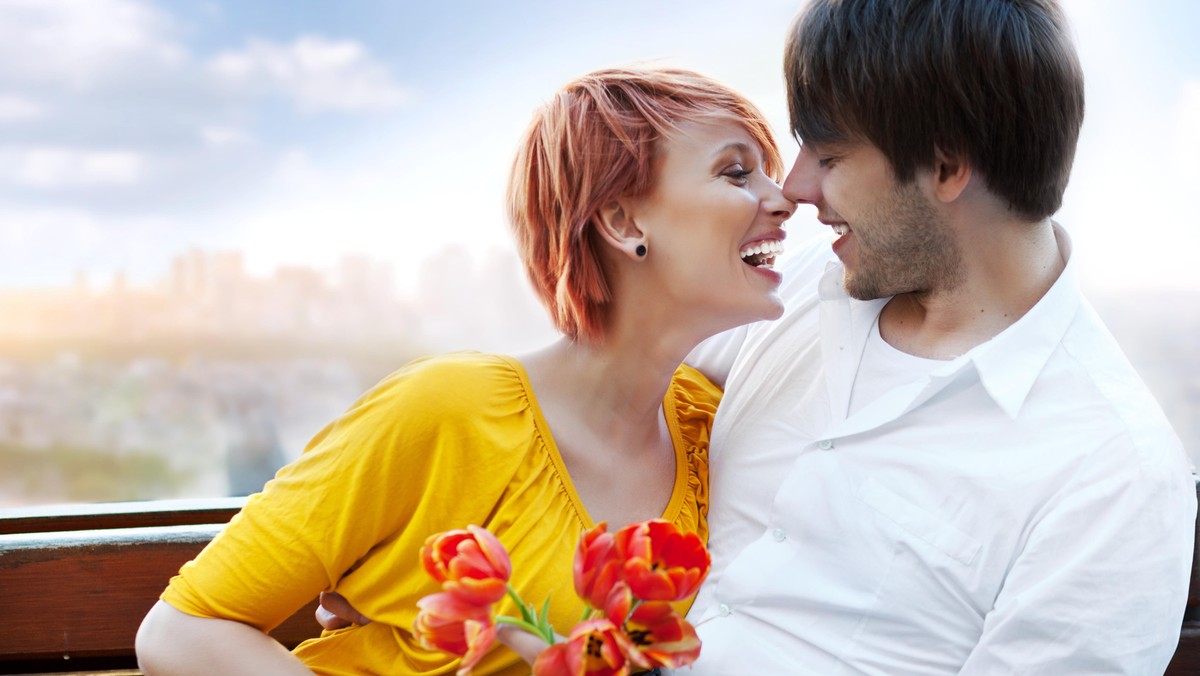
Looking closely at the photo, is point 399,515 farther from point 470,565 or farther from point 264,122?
point 264,122

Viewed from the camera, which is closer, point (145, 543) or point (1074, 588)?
point (1074, 588)

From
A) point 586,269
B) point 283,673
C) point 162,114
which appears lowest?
point 283,673

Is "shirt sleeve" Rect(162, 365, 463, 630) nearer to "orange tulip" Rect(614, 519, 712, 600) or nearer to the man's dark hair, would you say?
"orange tulip" Rect(614, 519, 712, 600)

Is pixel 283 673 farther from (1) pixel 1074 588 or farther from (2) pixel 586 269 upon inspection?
(1) pixel 1074 588

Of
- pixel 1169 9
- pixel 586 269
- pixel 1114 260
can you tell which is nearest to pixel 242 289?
pixel 586 269

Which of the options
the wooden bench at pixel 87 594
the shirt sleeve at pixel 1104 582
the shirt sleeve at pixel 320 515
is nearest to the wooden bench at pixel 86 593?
the wooden bench at pixel 87 594

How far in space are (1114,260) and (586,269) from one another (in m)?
1.58

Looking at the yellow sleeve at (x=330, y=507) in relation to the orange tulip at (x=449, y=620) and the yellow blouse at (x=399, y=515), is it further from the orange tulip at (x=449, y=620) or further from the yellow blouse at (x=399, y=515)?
the orange tulip at (x=449, y=620)

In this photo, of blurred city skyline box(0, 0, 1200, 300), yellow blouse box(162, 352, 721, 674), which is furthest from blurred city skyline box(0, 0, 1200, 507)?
yellow blouse box(162, 352, 721, 674)

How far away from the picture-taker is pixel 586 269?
1.62 meters

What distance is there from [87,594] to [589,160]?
119 centimetres

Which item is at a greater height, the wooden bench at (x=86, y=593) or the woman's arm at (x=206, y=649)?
the woman's arm at (x=206, y=649)

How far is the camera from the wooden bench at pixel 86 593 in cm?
182

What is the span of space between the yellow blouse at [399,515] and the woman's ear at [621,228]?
0.81 feet
